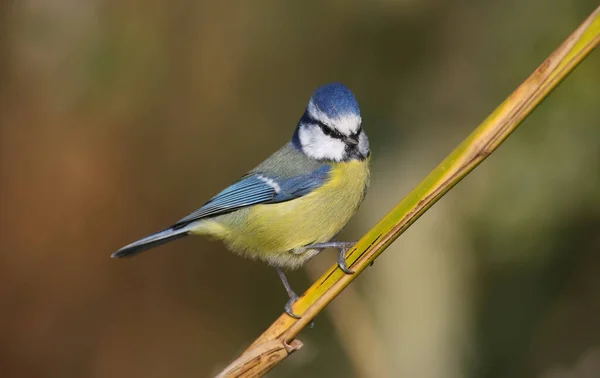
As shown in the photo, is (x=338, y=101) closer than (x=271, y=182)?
Yes

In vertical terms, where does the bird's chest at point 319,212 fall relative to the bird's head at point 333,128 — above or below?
below

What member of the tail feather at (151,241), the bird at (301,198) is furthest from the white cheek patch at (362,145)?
the tail feather at (151,241)

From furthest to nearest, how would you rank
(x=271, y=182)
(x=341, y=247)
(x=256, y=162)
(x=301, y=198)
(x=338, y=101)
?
(x=256, y=162)
(x=271, y=182)
(x=301, y=198)
(x=338, y=101)
(x=341, y=247)

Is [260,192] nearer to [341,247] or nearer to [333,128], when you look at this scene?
[333,128]

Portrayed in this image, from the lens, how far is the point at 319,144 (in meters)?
2.13

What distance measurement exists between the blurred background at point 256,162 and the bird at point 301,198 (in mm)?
272

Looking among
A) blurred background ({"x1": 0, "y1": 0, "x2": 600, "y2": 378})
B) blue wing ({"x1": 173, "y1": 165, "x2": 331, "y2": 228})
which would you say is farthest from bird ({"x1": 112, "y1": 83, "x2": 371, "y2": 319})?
blurred background ({"x1": 0, "y1": 0, "x2": 600, "y2": 378})

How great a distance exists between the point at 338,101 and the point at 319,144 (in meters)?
0.22

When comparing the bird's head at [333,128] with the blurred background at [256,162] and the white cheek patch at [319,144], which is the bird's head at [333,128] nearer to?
the white cheek patch at [319,144]

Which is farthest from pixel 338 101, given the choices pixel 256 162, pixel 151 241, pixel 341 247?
pixel 256 162

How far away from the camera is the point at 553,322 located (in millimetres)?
2660

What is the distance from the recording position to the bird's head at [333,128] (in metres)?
1.96

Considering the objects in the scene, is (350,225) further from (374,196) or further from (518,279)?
(518,279)

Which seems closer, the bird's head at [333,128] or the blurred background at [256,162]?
the bird's head at [333,128]
